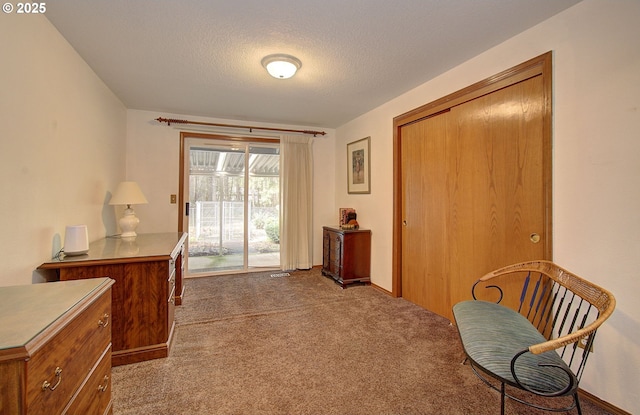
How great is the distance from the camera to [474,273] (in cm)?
242

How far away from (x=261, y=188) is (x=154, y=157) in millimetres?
1573

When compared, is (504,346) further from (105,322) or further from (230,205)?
(230,205)

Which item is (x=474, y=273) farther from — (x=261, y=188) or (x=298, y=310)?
(x=261, y=188)

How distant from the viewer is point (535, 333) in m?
1.49

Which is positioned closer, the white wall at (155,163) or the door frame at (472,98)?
the door frame at (472,98)

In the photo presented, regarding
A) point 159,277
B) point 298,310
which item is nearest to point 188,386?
point 159,277

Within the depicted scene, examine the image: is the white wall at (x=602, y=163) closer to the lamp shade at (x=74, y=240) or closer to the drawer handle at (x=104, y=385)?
the drawer handle at (x=104, y=385)

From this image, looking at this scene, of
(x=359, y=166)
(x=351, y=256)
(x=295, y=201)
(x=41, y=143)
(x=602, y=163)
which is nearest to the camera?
(x=602, y=163)

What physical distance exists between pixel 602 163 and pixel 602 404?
1.37m

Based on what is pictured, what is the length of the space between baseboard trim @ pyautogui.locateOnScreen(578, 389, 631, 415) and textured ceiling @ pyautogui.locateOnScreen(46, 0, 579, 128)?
2373mm

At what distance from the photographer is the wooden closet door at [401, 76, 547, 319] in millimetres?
2000

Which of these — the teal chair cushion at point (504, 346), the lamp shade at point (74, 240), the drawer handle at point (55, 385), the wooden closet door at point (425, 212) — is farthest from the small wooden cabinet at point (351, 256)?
the drawer handle at point (55, 385)

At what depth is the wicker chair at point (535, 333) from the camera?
1.13 meters

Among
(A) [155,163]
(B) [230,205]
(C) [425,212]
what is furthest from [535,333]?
(A) [155,163]
